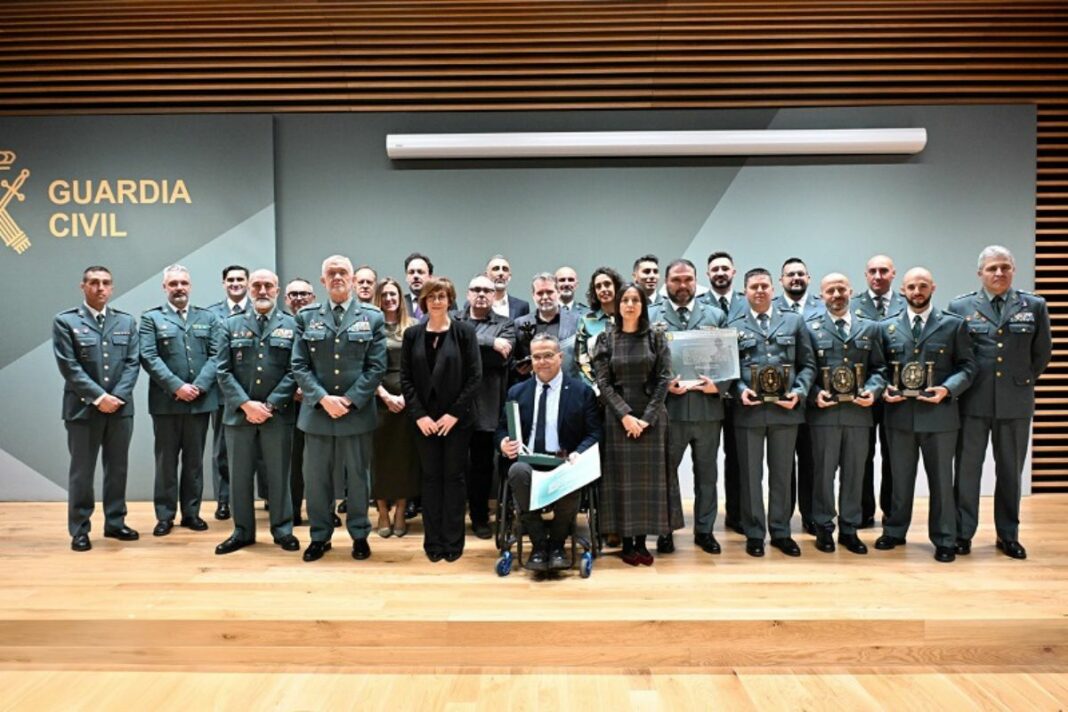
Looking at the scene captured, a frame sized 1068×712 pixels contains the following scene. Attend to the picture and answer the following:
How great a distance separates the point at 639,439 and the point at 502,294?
1.50m

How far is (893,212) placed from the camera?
571cm

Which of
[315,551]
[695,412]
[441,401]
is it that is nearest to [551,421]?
[441,401]

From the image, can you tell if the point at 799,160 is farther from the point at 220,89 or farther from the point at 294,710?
the point at 294,710

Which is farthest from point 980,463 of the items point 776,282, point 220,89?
point 220,89

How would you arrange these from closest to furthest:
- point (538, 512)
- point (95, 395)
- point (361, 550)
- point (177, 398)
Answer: point (538, 512) → point (361, 550) → point (95, 395) → point (177, 398)

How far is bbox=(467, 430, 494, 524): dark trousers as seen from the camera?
178 inches

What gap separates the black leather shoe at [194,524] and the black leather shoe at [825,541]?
3754 mm

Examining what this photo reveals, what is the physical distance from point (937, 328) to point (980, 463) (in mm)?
812

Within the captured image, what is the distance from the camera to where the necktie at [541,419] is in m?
3.88

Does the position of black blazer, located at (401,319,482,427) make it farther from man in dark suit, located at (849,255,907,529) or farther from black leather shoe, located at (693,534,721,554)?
man in dark suit, located at (849,255,907,529)

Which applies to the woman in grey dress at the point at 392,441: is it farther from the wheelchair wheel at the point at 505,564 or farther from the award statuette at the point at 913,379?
the award statuette at the point at 913,379

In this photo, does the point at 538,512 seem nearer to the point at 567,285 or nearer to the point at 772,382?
the point at 772,382

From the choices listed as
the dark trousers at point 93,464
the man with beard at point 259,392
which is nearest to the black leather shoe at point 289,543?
the man with beard at point 259,392

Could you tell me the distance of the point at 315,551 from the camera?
405cm
